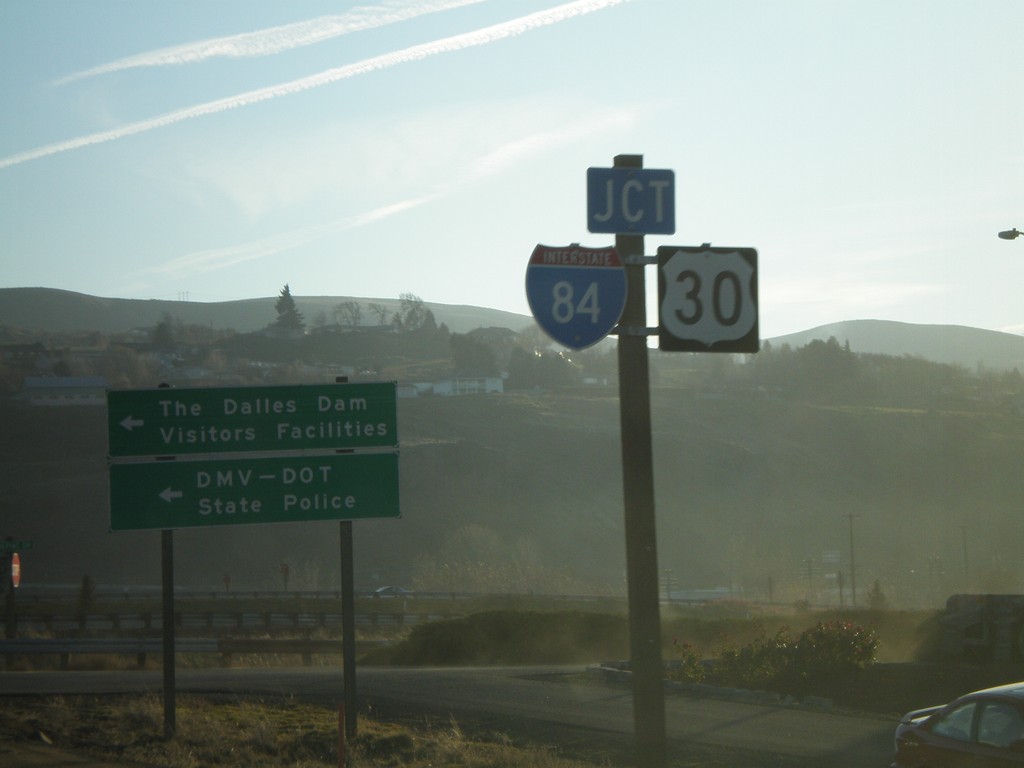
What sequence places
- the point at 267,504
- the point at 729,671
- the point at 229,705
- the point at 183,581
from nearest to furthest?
1. the point at 267,504
2. the point at 229,705
3. the point at 729,671
4. the point at 183,581

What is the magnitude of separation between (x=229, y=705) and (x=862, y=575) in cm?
5881

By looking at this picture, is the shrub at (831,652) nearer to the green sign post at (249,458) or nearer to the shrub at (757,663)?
the shrub at (757,663)

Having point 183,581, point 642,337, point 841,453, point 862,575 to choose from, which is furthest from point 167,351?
point 642,337

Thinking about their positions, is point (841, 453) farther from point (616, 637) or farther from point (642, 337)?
point (642, 337)

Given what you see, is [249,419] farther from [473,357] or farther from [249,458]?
[473,357]

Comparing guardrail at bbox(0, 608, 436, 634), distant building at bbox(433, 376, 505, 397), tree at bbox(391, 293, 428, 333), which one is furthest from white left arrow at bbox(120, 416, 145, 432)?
tree at bbox(391, 293, 428, 333)

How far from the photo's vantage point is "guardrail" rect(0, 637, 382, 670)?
23.6 metres

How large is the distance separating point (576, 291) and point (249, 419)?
7480 millimetres

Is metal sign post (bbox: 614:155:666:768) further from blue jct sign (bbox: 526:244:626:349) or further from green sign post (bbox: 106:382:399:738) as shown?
green sign post (bbox: 106:382:399:738)

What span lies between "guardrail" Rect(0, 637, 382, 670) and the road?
1.01 m

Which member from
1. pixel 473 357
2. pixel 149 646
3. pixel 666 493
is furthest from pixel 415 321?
pixel 149 646

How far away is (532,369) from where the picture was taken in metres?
113

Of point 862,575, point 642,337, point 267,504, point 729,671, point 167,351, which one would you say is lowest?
point 862,575

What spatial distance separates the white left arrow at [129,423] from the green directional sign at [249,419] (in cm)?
1
